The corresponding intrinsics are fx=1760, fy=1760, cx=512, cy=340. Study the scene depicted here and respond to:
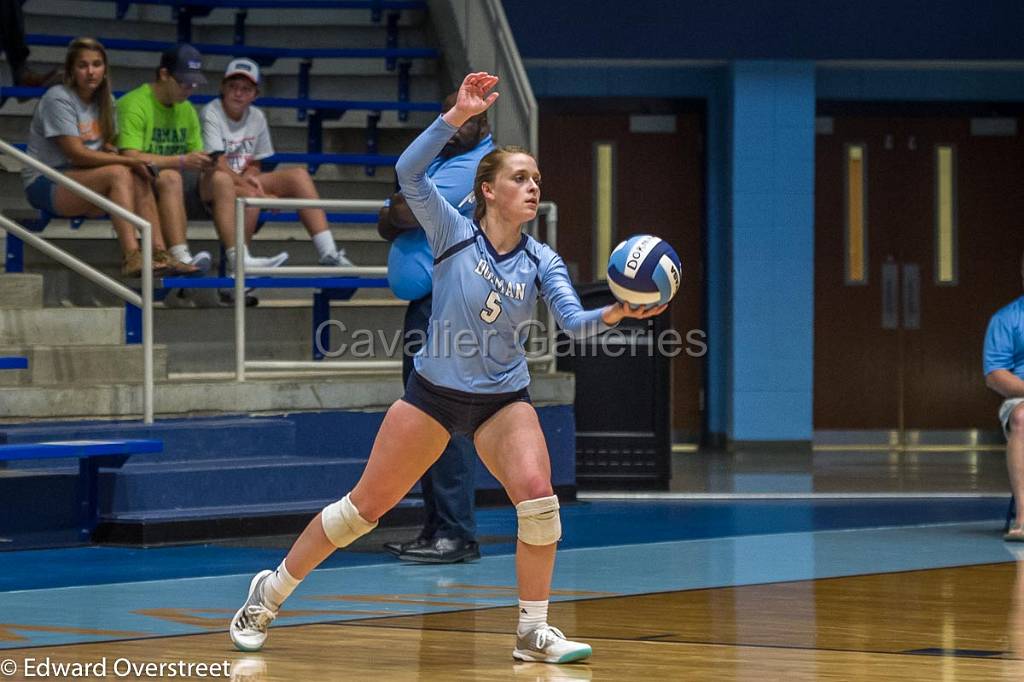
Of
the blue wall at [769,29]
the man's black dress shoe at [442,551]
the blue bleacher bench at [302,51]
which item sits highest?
the blue wall at [769,29]

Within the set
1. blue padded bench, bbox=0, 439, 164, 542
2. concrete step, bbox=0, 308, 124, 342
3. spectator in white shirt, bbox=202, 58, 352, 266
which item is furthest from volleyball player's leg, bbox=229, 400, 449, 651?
spectator in white shirt, bbox=202, 58, 352, 266


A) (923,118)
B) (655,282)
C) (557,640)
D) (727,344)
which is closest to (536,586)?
(557,640)

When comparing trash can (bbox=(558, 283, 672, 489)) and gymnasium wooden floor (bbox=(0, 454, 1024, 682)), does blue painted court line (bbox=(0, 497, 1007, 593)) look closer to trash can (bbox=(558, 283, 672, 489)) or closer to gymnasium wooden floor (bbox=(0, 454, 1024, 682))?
gymnasium wooden floor (bbox=(0, 454, 1024, 682))

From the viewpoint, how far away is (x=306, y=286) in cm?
1010

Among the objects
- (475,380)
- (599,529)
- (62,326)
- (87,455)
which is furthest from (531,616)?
(62,326)

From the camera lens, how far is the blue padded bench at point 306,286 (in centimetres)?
972

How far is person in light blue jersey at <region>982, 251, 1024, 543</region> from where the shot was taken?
852cm

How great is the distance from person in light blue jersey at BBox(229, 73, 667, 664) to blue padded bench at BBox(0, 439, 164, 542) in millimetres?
2803

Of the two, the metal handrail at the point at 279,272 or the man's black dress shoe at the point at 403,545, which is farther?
the metal handrail at the point at 279,272

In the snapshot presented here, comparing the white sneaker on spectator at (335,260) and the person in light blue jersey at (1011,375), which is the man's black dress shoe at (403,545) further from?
the person in light blue jersey at (1011,375)

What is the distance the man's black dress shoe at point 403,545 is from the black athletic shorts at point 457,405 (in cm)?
232

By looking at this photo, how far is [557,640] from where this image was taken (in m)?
5.12

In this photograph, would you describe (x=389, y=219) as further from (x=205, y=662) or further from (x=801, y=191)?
(x=801, y=191)

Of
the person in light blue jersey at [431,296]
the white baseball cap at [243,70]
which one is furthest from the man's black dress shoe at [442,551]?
the white baseball cap at [243,70]
